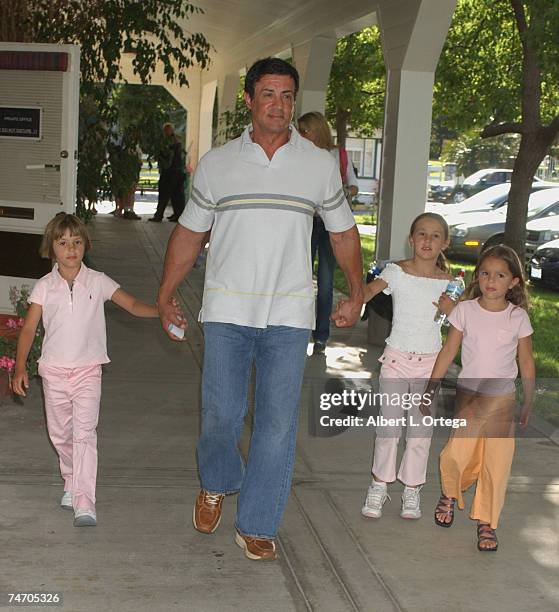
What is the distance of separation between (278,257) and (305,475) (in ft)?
5.77

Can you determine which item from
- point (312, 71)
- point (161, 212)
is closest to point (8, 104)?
point (312, 71)

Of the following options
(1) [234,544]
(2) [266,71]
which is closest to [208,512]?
(1) [234,544]

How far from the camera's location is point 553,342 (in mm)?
11266

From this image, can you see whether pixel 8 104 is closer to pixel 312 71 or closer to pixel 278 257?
pixel 312 71

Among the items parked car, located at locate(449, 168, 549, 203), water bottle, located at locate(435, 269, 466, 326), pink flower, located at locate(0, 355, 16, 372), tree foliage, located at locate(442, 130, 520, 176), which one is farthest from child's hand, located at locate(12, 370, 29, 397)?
tree foliage, located at locate(442, 130, 520, 176)

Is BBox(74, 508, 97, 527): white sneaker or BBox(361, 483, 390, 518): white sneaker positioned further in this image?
BBox(361, 483, 390, 518): white sneaker

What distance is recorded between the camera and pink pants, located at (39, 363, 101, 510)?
16.2 ft

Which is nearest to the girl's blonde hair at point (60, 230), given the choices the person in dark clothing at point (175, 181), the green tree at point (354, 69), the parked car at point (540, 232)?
the parked car at point (540, 232)

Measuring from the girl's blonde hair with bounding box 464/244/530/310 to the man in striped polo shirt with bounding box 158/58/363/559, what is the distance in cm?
73

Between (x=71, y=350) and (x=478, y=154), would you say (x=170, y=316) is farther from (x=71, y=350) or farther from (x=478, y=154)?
(x=478, y=154)

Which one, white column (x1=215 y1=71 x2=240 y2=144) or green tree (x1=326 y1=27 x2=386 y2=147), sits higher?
green tree (x1=326 y1=27 x2=386 y2=147)

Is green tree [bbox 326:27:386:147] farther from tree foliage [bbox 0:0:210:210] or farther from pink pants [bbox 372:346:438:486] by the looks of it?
pink pants [bbox 372:346:438:486]

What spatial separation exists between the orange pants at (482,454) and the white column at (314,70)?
26.4 ft

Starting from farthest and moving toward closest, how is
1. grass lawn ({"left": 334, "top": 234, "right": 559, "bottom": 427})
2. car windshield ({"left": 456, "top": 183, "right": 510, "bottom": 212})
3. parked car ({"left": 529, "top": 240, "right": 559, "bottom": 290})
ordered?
car windshield ({"left": 456, "top": 183, "right": 510, "bottom": 212}) → parked car ({"left": 529, "top": 240, "right": 559, "bottom": 290}) → grass lawn ({"left": 334, "top": 234, "right": 559, "bottom": 427})
